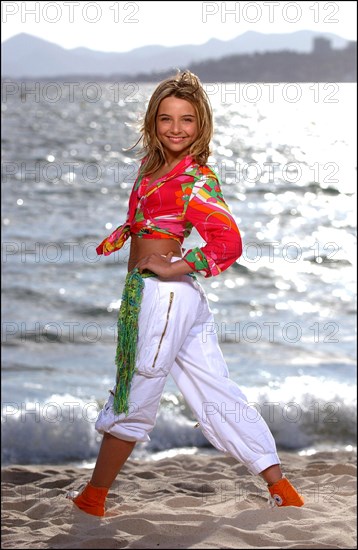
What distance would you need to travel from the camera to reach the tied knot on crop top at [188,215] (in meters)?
3.73

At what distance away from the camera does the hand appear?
12.3 feet

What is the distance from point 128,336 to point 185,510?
86 centimetres

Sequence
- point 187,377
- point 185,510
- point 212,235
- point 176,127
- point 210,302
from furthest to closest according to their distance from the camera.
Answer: point 210,302 < point 185,510 < point 187,377 < point 176,127 < point 212,235

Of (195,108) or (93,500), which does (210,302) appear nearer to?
(93,500)

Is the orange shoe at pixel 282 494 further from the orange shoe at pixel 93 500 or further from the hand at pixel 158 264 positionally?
the hand at pixel 158 264

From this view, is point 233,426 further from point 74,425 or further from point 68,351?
point 68,351

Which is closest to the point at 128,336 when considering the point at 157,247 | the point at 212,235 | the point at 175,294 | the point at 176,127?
the point at 175,294

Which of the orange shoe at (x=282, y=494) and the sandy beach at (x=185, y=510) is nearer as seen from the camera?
the sandy beach at (x=185, y=510)

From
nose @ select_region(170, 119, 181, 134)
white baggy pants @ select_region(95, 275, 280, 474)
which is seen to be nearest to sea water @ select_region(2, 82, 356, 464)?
white baggy pants @ select_region(95, 275, 280, 474)

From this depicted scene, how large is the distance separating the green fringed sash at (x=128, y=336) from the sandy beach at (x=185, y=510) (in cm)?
45

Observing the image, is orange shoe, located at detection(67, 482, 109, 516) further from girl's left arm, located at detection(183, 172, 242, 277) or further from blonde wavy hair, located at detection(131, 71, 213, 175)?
blonde wavy hair, located at detection(131, 71, 213, 175)

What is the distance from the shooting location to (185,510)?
426 cm

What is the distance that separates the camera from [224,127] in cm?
5066

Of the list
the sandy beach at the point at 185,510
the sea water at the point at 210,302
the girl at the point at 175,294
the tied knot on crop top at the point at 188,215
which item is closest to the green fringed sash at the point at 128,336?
the girl at the point at 175,294
